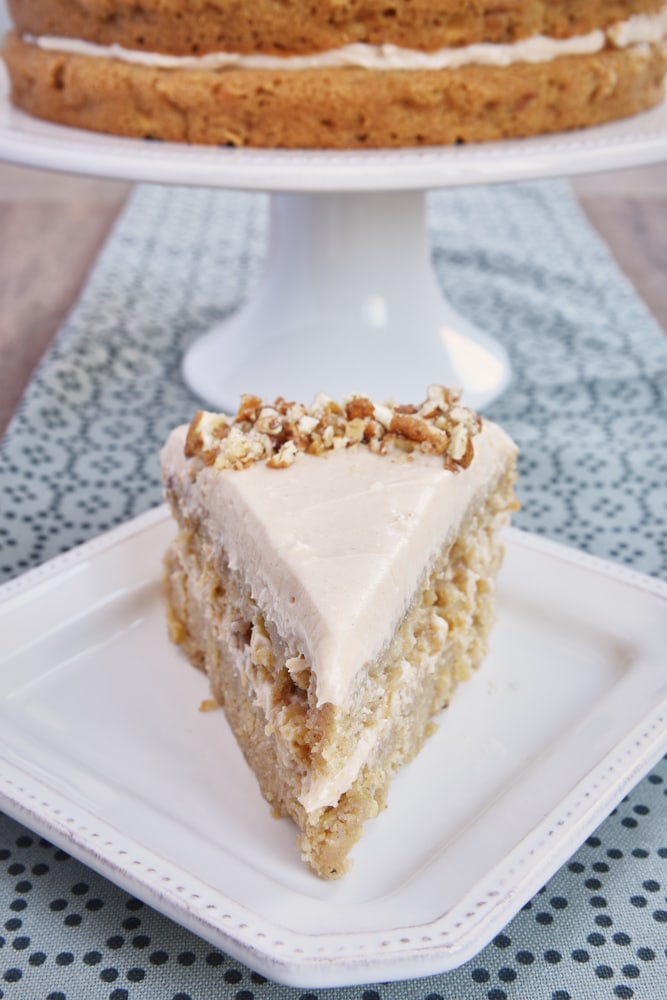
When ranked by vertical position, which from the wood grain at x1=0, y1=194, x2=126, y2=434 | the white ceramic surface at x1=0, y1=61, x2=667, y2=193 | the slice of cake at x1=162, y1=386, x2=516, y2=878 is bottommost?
the wood grain at x1=0, y1=194, x2=126, y2=434

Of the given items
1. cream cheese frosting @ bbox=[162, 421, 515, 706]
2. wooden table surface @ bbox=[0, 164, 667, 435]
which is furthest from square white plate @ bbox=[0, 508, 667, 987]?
wooden table surface @ bbox=[0, 164, 667, 435]

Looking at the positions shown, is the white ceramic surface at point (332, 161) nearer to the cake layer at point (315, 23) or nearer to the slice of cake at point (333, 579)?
the cake layer at point (315, 23)

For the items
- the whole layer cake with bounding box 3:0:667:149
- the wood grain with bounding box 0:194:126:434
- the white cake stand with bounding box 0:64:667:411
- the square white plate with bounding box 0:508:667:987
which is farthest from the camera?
the wood grain with bounding box 0:194:126:434

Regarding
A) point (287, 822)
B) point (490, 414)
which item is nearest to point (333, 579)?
point (287, 822)

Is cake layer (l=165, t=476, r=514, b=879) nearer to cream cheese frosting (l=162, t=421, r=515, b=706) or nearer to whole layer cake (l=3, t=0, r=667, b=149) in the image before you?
cream cheese frosting (l=162, t=421, r=515, b=706)

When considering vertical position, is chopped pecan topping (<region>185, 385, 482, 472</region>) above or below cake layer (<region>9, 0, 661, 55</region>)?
below

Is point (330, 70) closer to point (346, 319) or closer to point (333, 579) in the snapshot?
point (346, 319)

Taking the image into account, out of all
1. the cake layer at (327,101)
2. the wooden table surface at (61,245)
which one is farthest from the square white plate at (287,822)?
the wooden table surface at (61,245)
